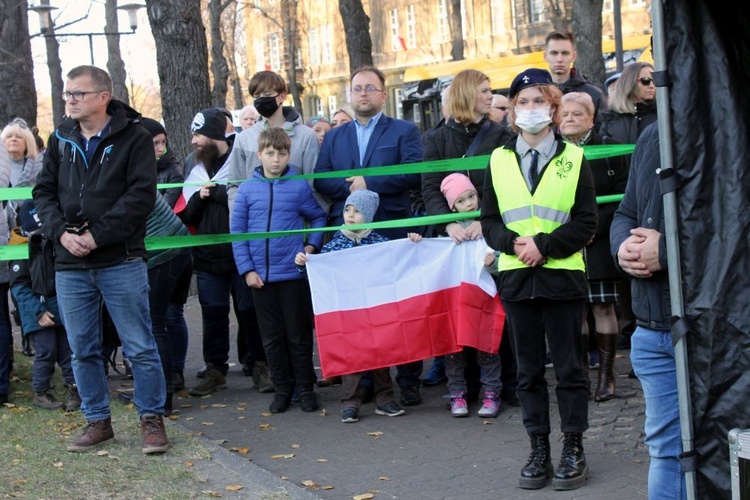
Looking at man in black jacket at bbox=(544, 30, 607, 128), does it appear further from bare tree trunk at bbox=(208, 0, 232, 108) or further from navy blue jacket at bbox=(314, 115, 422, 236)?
bare tree trunk at bbox=(208, 0, 232, 108)

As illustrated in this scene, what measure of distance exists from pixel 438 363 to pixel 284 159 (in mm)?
2065

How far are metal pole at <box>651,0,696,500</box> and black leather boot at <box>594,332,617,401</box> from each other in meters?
3.60

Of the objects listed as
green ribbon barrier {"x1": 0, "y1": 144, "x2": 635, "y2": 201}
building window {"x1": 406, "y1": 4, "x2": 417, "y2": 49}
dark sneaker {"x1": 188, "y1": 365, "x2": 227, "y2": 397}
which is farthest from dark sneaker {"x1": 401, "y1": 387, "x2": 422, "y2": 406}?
building window {"x1": 406, "y1": 4, "x2": 417, "y2": 49}

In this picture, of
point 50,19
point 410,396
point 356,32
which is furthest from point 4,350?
point 50,19

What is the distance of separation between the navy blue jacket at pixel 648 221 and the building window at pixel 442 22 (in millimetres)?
52876

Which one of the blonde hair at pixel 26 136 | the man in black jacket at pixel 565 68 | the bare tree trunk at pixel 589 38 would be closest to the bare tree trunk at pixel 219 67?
the bare tree trunk at pixel 589 38

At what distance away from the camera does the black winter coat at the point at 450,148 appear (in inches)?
298

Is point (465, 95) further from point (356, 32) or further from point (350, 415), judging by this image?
point (356, 32)

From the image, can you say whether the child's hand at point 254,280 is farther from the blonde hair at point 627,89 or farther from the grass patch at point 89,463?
the blonde hair at point 627,89

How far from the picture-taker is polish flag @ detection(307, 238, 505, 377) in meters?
7.60

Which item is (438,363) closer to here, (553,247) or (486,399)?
(486,399)

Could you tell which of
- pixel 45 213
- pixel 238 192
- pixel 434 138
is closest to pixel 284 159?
pixel 238 192

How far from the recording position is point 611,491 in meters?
5.70

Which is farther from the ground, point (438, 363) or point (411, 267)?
point (411, 267)
